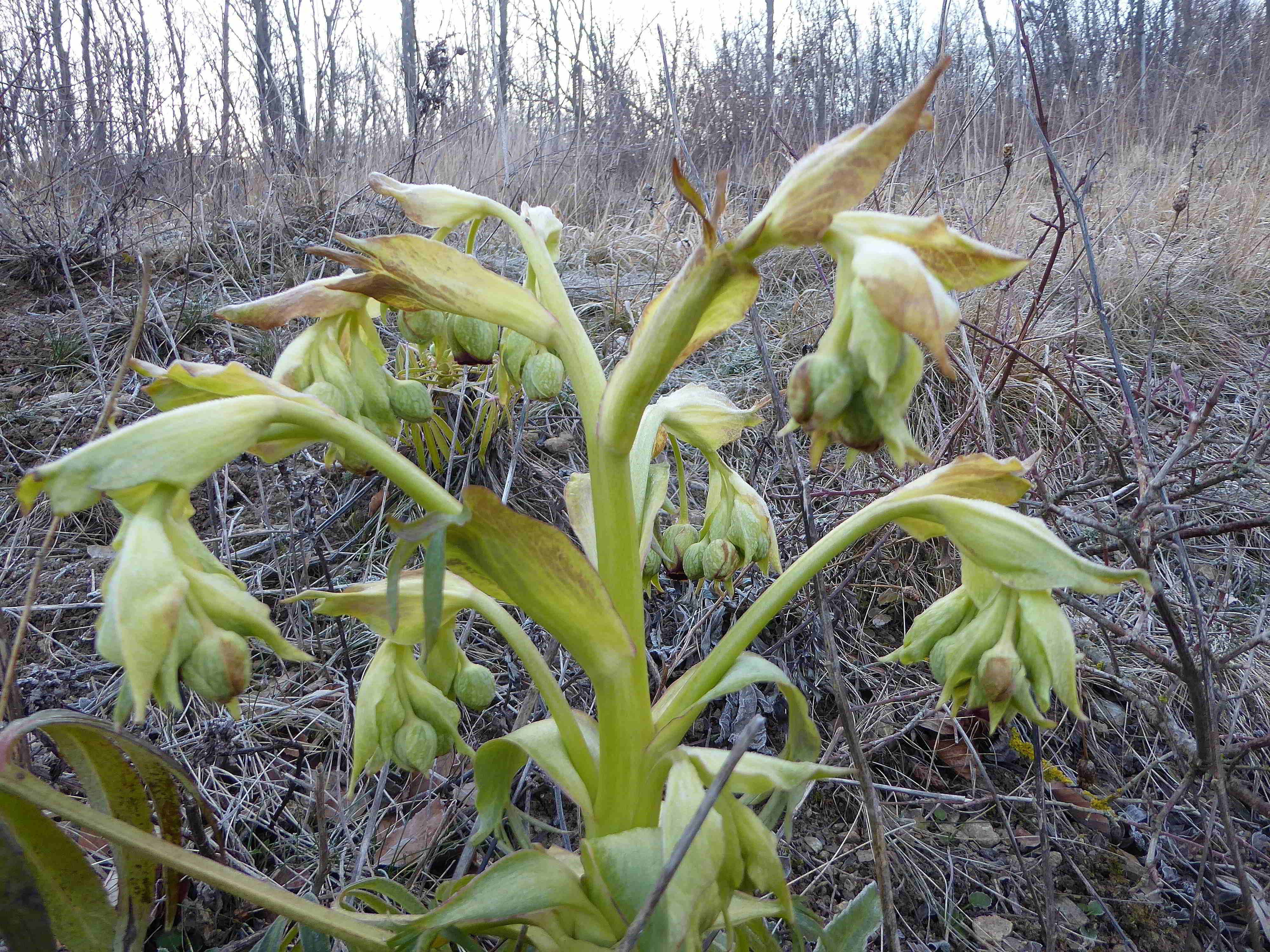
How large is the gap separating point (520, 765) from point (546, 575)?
0.39m

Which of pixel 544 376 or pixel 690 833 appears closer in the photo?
pixel 690 833

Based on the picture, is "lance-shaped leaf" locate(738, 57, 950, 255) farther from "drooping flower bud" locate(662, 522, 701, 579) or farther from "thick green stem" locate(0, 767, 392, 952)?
"thick green stem" locate(0, 767, 392, 952)

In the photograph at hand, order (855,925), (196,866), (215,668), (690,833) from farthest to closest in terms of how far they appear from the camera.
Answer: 1. (855,925)
2. (196,866)
3. (215,668)
4. (690,833)

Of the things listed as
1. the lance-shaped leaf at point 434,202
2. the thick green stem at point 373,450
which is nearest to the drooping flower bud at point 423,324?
the lance-shaped leaf at point 434,202

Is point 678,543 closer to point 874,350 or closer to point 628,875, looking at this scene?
point 628,875

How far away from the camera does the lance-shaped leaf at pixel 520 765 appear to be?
3.66 ft

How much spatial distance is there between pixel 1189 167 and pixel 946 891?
18.0ft

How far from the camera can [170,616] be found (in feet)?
2.62

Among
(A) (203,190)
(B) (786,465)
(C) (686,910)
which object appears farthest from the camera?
(A) (203,190)

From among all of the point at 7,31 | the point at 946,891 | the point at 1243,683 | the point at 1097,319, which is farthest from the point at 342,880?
the point at 7,31

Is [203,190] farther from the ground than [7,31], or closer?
closer

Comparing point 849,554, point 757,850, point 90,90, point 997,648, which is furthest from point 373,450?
point 90,90

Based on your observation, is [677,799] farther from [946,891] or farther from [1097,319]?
[1097,319]

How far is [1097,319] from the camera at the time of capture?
3.58 meters
